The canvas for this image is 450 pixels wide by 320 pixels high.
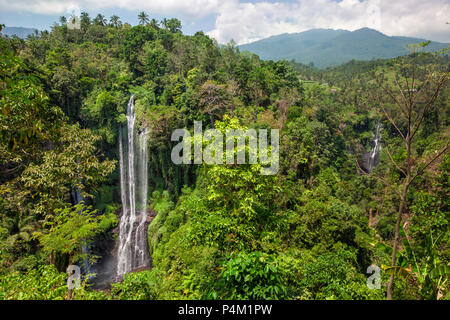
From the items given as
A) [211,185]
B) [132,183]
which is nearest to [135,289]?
[211,185]

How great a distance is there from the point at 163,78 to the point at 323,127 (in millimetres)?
15758

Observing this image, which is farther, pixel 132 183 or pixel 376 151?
pixel 376 151

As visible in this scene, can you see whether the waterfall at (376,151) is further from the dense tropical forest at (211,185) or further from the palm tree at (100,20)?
the palm tree at (100,20)

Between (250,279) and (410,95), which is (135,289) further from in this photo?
(410,95)

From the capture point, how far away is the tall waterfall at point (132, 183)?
19469 millimetres

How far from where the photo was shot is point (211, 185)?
787 cm

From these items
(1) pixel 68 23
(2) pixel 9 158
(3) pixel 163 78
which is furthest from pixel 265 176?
(1) pixel 68 23

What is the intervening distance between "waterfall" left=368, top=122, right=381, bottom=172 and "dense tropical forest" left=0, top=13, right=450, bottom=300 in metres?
0.26

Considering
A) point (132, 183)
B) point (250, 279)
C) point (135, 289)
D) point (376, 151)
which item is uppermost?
point (250, 279)

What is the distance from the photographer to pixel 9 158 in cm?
777

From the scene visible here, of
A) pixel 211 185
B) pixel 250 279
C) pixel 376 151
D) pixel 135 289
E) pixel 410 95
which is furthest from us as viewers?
pixel 376 151

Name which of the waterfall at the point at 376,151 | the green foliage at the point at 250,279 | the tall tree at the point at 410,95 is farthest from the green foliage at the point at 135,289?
the waterfall at the point at 376,151

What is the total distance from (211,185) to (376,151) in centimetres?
3638
